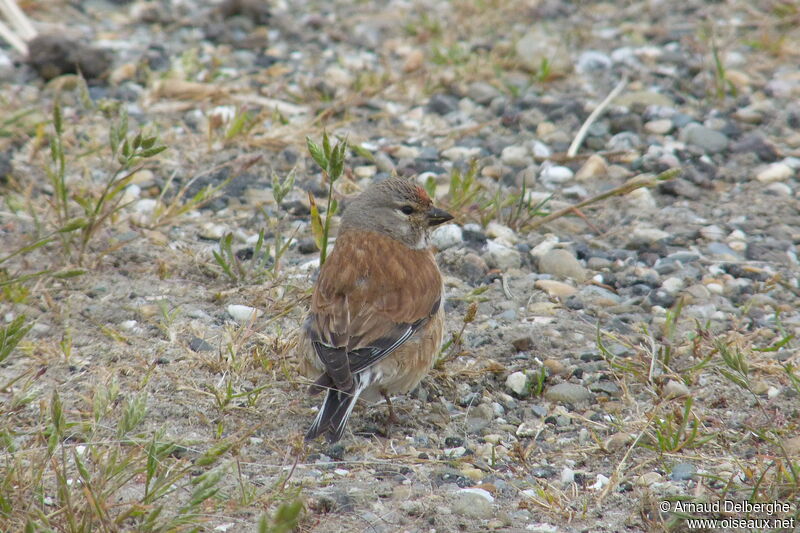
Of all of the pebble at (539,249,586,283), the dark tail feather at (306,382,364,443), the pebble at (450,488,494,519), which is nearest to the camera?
the pebble at (450,488,494,519)

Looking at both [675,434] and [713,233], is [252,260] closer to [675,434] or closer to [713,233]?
[675,434]

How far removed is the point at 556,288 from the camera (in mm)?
4602

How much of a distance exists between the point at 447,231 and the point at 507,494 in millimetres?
1956

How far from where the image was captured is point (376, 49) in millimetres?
7164

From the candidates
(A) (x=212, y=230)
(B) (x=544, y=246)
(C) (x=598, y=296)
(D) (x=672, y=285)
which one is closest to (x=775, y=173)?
(D) (x=672, y=285)

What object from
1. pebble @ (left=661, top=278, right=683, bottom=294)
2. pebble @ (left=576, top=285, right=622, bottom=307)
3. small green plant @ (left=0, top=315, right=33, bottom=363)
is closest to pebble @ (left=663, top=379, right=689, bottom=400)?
pebble @ (left=576, top=285, right=622, bottom=307)

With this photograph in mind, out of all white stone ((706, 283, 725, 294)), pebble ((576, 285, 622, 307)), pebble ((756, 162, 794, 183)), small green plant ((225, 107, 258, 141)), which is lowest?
pebble ((756, 162, 794, 183))

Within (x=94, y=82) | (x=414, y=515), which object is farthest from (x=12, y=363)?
(x=94, y=82)

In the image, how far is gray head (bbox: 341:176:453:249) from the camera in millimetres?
4359

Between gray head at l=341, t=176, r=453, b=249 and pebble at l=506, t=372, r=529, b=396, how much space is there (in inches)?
30.2

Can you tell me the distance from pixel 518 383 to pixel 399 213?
0.96 m

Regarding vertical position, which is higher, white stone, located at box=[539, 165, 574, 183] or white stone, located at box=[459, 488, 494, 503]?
white stone, located at box=[459, 488, 494, 503]

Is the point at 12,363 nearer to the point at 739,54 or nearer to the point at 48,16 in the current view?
the point at 48,16

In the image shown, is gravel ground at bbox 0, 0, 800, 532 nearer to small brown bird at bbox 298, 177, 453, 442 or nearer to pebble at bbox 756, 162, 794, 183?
pebble at bbox 756, 162, 794, 183
